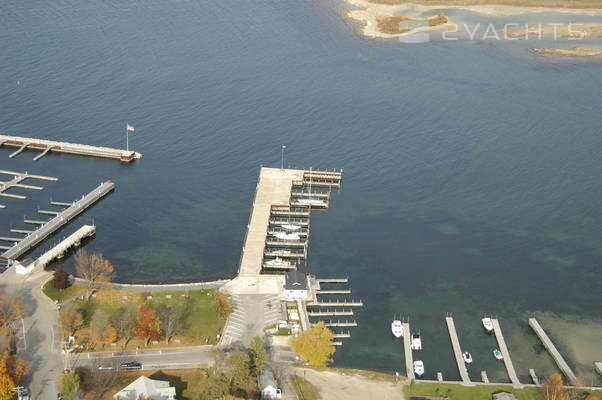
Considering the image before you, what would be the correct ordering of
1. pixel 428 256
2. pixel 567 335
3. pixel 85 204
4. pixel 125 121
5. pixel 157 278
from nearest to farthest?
pixel 567 335, pixel 157 278, pixel 428 256, pixel 85 204, pixel 125 121

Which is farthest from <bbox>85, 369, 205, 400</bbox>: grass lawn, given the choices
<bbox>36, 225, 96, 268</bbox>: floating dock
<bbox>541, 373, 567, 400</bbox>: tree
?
<bbox>541, 373, 567, 400</bbox>: tree

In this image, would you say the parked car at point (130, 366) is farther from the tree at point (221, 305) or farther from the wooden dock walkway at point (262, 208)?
the wooden dock walkway at point (262, 208)

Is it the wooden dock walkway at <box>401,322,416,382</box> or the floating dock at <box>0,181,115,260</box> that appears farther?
the floating dock at <box>0,181,115,260</box>

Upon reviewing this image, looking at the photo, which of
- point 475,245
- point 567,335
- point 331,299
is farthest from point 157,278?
point 567,335

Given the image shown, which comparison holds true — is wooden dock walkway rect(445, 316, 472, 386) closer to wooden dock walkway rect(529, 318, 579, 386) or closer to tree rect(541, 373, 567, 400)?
tree rect(541, 373, 567, 400)

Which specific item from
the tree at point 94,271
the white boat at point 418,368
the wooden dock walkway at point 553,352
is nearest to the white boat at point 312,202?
the tree at point 94,271

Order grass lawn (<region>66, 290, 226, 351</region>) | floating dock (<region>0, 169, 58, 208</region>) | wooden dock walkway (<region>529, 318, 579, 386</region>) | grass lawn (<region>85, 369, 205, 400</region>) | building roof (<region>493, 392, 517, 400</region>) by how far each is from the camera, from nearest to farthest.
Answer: grass lawn (<region>85, 369, 205, 400</region>)
building roof (<region>493, 392, 517, 400</region>)
wooden dock walkway (<region>529, 318, 579, 386</region>)
grass lawn (<region>66, 290, 226, 351</region>)
floating dock (<region>0, 169, 58, 208</region>)

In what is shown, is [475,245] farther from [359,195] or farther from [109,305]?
[109,305]
